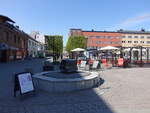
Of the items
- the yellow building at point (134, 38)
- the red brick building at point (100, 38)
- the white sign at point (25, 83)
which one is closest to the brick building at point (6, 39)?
the white sign at point (25, 83)

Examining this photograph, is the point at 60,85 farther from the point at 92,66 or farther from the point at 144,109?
the point at 92,66

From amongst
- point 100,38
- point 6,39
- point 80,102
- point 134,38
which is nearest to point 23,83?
point 80,102

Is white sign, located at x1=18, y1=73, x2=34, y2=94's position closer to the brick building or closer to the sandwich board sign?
the sandwich board sign

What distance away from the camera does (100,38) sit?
3017 inches

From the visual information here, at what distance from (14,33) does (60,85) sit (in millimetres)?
32233

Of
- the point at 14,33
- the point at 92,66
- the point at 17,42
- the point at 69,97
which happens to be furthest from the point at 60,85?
the point at 17,42

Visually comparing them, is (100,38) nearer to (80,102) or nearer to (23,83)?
(23,83)

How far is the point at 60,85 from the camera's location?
675 centimetres

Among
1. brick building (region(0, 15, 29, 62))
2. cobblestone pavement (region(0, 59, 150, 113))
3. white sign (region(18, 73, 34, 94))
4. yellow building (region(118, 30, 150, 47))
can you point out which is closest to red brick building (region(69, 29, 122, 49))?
yellow building (region(118, 30, 150, 47))

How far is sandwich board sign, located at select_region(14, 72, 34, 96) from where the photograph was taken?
5.80 metres

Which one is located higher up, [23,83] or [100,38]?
[100,38]

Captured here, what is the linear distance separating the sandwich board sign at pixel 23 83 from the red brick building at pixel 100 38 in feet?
228

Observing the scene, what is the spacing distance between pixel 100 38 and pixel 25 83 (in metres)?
72.7

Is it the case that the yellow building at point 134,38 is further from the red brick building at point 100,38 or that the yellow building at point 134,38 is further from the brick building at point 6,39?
the brick building at point 6,39
